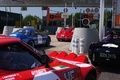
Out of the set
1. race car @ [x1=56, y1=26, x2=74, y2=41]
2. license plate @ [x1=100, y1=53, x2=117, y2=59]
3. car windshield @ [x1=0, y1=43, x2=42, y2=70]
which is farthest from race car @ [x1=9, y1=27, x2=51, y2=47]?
car windshield @ [x1=0, y1=43, x2=42, y2=70]

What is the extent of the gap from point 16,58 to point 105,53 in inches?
197

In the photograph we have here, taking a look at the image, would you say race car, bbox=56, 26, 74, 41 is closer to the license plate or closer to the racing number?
the license plate

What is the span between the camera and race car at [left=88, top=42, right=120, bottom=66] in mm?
8157

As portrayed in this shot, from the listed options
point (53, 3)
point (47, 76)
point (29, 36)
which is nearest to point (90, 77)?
point (47, 76)

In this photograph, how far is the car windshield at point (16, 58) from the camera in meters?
3.53

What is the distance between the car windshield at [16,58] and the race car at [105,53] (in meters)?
4.64

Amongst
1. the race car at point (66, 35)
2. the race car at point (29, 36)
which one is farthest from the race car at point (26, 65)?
the race car at point (66, 35)

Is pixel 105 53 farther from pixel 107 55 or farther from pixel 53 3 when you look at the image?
pixel 53 3

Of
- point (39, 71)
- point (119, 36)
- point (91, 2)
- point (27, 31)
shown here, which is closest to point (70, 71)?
point (39, 71)

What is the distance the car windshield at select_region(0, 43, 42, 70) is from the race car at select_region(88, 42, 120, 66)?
4640 millimetres

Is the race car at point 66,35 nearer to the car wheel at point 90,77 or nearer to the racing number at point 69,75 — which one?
the car wheel at point 90,77

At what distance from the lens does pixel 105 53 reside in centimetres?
832

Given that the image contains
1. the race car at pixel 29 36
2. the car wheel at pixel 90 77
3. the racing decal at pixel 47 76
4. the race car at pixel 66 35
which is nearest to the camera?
the racing decal at pixel 47 76

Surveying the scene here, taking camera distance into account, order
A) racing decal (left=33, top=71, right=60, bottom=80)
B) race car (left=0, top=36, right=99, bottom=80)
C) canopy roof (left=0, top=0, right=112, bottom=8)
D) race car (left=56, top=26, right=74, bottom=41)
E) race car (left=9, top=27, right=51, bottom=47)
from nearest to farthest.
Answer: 1. race car (left=0, top=36, right=99, bottom=80)
2. racing decal (left=33, top=71, right=60, bottom=80)
3. race car (left=9, top=27, right=51, bottom=47)
4. race car (left=56, top=26, right=74, bottom=41)
5. canopy roof (left=0, top=0, right=112, bottom=8)
